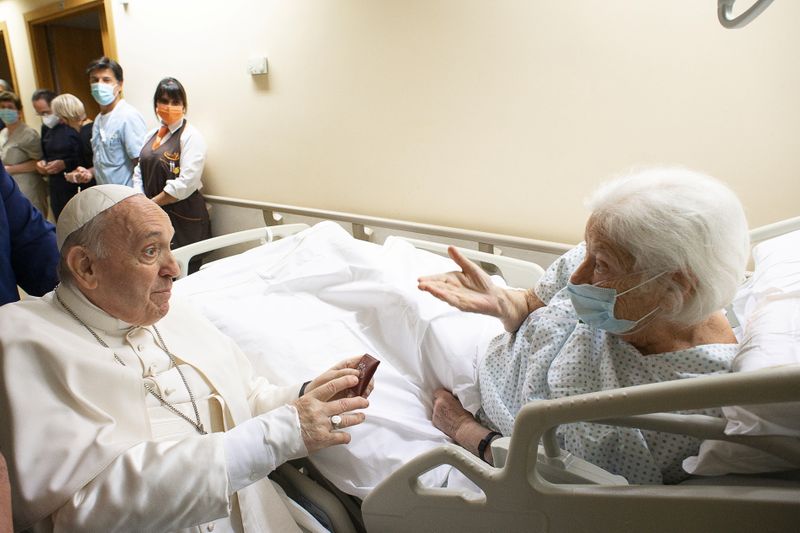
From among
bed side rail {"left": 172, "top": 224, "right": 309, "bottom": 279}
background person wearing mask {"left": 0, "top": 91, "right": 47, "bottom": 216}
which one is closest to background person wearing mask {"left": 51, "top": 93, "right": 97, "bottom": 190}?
background person wearing mask {"left": 0, "top": 91, "right": 47, "bottom": 216}

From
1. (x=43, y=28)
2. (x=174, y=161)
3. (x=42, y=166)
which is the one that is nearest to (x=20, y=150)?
(x=42, y=166)

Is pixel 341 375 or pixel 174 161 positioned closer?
pixel 341 375

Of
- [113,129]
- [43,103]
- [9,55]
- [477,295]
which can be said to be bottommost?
[477,295]

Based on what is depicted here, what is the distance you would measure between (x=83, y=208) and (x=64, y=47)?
608cm

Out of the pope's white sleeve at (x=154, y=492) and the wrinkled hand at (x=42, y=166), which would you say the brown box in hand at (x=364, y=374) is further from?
the wrinkled hand at (x=42, y=166)

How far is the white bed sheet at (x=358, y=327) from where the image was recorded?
1.40 metres

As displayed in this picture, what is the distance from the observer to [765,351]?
1.01m

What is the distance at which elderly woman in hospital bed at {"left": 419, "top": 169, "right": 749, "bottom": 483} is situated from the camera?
107 cm

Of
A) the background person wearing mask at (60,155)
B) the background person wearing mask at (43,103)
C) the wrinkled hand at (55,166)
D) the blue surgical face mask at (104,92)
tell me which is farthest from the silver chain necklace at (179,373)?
the background person wearing mask at (43,103)

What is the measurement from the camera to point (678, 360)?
114 cm

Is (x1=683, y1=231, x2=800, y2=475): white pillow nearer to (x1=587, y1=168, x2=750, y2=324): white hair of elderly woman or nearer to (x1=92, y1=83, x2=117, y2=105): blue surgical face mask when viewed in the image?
(x1=587, y1=168, x2=750, y2=324): white hair of elderly woman

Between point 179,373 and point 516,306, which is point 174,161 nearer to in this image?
point 179,373

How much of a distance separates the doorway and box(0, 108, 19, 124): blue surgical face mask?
0.98 meters

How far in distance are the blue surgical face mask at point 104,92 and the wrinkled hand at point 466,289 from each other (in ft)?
11.9
